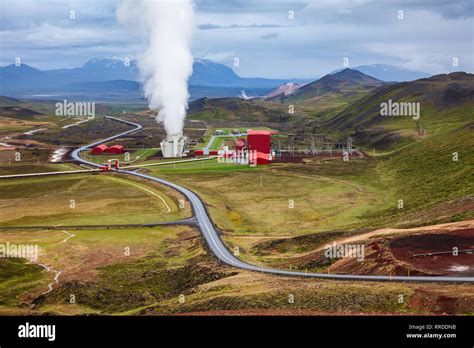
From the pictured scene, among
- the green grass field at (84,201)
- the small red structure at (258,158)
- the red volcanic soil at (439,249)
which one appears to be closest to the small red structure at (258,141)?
the small red structure at (258,158)

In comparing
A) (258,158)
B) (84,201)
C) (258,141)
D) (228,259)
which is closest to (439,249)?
(228,259)

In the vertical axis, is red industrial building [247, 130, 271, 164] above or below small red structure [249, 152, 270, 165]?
above

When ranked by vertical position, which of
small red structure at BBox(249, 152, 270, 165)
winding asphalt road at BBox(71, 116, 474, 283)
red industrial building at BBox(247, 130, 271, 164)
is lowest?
winding asphalt road at BBox(71, 116, 474, 283)

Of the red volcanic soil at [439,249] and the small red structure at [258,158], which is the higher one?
the small red structure at [258,158]

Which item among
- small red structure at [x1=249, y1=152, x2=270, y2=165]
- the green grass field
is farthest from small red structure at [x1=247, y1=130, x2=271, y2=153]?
the green grass field

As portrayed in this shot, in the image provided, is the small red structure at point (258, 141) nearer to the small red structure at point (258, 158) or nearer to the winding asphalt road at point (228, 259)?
the small red structure at point (258, 158)

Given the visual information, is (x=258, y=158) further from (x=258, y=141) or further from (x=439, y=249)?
(x=439, y=249)

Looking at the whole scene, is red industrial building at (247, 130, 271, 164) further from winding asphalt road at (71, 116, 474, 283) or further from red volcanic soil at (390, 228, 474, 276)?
red volcanic soil at (390, 228, 474, 276)

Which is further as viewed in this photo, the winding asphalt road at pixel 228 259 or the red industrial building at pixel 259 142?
the red industrial building at pixel 259 142
